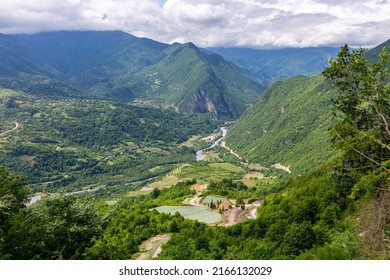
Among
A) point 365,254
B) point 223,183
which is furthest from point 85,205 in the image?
point 223,183

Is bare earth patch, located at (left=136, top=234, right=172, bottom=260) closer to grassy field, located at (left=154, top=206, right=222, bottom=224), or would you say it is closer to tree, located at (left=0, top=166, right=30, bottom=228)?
tree, located at (left=0, top=166, right=30, bottom=228)

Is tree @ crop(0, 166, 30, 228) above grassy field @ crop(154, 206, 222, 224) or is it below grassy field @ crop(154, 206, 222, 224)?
above

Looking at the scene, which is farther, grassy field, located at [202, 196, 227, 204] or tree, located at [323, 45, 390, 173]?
grassy field, located at [202, 196, 227, 204]

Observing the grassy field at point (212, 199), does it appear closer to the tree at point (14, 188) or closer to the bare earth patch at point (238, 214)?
the bare earth patch at point (238, 214)

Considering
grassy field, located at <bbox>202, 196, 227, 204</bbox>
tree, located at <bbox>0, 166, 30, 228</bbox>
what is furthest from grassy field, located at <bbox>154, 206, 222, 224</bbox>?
tree, located at <bbox>0, 166, 30, 228</bbox>

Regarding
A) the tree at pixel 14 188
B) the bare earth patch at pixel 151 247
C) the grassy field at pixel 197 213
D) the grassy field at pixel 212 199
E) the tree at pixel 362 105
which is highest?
the tree at pixel 362 105

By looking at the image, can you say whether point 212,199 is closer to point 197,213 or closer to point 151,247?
point 197,213

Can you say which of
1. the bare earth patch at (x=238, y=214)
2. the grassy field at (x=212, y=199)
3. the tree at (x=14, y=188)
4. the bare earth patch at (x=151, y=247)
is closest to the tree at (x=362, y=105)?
→ the bare earth patch at (x=151, y=247)

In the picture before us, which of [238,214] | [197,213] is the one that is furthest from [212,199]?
[238,214]
